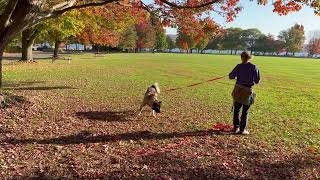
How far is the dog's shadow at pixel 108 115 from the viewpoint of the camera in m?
12.7

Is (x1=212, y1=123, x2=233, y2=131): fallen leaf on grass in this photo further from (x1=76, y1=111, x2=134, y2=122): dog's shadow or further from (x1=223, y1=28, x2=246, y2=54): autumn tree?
(x1=223, y1=28, x2=246, y2=54): autumn tree

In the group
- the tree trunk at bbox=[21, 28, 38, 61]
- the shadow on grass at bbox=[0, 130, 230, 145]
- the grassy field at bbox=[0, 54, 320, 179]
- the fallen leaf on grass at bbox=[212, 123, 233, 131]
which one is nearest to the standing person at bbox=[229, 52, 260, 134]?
the fallen leaf on grass at bbox=[212, 123, 233, 131]

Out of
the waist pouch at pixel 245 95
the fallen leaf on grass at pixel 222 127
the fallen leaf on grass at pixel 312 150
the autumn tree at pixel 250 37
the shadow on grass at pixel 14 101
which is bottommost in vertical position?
the fallen leaf on grass at pixel 312 150

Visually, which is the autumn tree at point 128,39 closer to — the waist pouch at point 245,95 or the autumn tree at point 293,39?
the autumn tree at point 293,39

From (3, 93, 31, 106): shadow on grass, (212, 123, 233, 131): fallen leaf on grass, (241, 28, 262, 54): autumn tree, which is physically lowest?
(212, 123, 233, 131): fallen leaf on grass

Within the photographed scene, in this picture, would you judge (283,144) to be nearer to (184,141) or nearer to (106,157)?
(184,141)

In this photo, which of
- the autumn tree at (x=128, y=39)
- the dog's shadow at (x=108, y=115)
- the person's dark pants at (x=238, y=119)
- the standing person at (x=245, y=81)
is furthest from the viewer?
the autumn tree at (x=128, y=39)

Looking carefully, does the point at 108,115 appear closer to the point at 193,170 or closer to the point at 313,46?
the point at 193,170

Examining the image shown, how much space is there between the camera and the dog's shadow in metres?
12.7

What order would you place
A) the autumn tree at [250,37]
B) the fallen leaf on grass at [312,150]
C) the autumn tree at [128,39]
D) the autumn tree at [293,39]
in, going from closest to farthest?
the fallen leaf on grass at [312,150]
the autumn tree at [128,39]
the autumn tree at [293,39]
the autumn tree at [250,37]

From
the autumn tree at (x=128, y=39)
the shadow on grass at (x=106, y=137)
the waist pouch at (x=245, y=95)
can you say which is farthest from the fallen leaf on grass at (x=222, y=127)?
the autumn tree at (x=128, y=39)

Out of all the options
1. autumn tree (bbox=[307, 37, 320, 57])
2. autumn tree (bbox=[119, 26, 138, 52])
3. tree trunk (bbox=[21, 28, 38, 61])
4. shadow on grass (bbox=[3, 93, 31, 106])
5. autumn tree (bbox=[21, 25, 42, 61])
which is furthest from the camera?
autumn tree (bbox=[307, 37, 320, 57])

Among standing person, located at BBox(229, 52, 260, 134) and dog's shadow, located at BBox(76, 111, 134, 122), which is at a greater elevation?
standing person, located at BBox(229, 52, 260, 134)

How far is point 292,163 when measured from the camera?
28.2 ft
